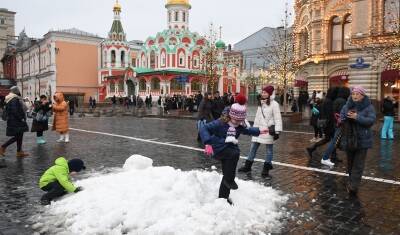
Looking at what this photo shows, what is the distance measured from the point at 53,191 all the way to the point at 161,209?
2.04m

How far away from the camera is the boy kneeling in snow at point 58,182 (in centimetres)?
606

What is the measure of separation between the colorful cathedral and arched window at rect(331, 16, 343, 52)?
46.3 ft

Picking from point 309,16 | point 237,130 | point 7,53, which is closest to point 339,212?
point 237,130

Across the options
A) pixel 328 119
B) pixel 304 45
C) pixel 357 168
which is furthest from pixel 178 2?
pixel 357 168

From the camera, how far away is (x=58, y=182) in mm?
6148

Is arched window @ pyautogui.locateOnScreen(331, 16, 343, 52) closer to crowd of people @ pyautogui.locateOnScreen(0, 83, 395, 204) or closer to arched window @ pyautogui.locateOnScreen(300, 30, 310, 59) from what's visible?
arched window @ pyautogui.locateOnScreen(300, 30, 310, 59)

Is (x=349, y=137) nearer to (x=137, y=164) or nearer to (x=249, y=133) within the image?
(x=249, y=133)

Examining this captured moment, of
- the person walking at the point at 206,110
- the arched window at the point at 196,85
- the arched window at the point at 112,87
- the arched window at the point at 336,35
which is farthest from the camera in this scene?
the arched window at the point at 112,87

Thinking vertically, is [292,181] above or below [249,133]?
below

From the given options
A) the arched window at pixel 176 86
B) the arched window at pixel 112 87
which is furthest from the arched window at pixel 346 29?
the arched window at pixel 112 87

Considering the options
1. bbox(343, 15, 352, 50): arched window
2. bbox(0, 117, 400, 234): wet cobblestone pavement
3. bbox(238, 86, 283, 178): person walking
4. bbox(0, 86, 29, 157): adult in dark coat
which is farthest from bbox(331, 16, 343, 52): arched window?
bbox(0, 86, 29, 157): adult in dark coat

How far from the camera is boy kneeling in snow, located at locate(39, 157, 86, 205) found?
239 inches

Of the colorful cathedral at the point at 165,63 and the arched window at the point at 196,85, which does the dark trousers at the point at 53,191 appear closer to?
the colorful cathedral at the point at 165,63

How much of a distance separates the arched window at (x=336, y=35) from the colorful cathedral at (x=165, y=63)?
14.1 meters
